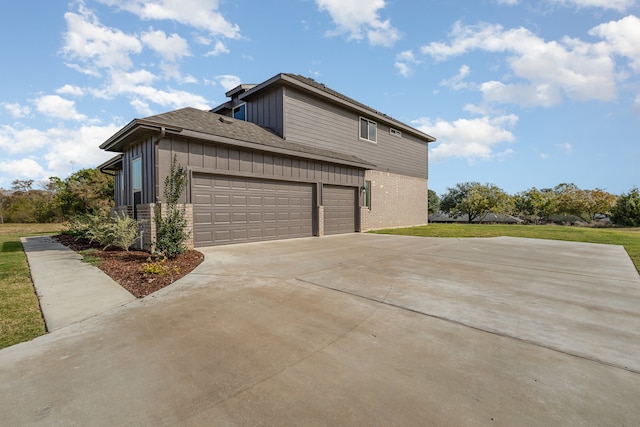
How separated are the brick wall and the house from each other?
7 cm

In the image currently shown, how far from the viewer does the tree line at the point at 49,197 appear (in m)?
21.4

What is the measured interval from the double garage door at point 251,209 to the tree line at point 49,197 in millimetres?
16745

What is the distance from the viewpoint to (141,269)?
584 centimetres

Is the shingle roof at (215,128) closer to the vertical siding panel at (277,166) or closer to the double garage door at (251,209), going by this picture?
the vertical siding panel at (277,166)

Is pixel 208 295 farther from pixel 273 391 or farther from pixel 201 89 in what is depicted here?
pixel 201 89

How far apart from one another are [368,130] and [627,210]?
4315 centimetres

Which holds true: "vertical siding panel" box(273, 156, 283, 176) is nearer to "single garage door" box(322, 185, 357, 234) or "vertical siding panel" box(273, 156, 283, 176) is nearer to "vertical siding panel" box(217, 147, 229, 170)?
"vertical siding panel" box(217, 147, 229, 170)

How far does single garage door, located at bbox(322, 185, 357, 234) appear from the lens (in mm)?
13296

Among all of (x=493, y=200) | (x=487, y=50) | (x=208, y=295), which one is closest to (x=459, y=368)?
(x=208, y=295)

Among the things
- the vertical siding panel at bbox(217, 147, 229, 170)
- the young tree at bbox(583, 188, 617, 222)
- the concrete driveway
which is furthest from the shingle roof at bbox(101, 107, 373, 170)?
the young tree at bbox(583, 188, 617, 222)

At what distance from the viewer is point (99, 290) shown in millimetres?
4754

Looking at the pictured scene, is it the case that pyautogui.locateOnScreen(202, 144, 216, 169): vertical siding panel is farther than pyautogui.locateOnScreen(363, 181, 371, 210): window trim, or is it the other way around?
pyautogui.locateOnScreen(363, 181, 371, 210): window trim

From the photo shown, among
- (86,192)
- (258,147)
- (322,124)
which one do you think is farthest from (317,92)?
(86,192)

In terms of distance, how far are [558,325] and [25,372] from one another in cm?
545
